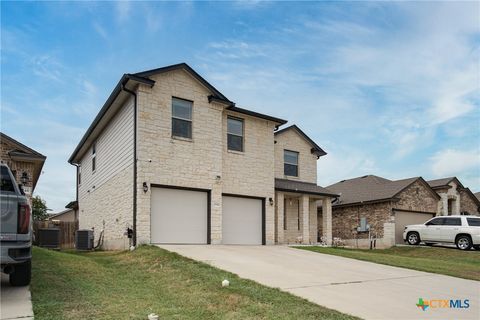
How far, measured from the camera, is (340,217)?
29.2 meters

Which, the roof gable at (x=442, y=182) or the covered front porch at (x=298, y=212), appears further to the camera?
the roof gable at (x=442, y=182)

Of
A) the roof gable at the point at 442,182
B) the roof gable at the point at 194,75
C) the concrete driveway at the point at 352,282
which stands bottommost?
the concrete driveway at the point at 352,282

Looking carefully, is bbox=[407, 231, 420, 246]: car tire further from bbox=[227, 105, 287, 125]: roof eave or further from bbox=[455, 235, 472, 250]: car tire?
bbox=[227, 105, 287, 125]: roof eave

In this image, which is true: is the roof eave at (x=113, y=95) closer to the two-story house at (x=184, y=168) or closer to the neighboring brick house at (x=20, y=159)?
the two-story house at (x=184, y=168)

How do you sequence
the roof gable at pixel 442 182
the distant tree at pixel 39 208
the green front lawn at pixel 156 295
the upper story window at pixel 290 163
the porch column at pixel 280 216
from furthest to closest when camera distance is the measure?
the distant tree at pixel 39 208 < the roof gable at pixel 442 182 < the upper story window at pixel 290 163 < the porch column at pixel 280 216 < the green front lawn at pixel 156 295

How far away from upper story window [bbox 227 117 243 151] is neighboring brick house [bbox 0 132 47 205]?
7926 mm

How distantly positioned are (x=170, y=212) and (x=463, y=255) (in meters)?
13.9

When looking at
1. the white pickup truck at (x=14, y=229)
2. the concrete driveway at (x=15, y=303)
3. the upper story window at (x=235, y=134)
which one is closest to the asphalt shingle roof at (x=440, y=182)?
the upper story window at (x=235, y=134)

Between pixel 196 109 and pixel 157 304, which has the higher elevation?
pixel 196 109

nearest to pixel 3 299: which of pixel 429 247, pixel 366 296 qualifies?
pixel 366 296

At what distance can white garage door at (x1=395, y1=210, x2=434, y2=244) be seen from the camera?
26.5 m

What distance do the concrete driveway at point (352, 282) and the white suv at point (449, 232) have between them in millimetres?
11662

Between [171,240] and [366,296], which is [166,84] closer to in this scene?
[171,240]

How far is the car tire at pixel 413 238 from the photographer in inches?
976
